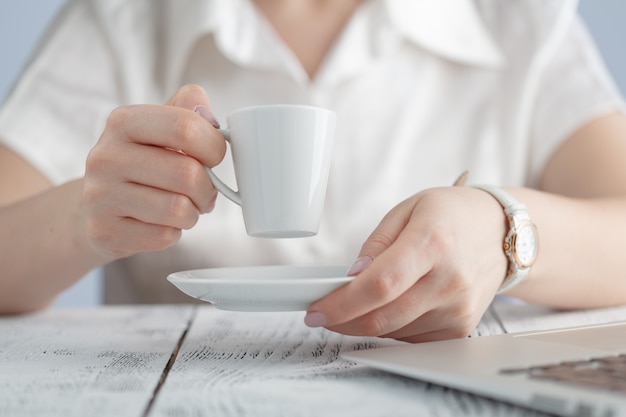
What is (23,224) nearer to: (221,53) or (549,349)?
(221,53)

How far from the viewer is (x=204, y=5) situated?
1311 mm

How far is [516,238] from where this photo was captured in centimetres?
73

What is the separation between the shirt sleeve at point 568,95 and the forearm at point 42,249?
31.2 inches

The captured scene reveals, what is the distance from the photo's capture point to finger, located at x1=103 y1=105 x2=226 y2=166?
0.65 meters

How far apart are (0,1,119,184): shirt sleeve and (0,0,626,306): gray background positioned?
61.0 inches

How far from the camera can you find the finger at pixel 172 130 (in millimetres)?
651

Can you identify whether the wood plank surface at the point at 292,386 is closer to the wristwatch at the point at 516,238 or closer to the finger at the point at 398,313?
the finger at the point at 398,313

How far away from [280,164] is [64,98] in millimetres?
799

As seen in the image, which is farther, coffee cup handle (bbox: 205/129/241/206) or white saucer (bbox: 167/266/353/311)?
coffee cup handle (bbox: 205/129/241/206)

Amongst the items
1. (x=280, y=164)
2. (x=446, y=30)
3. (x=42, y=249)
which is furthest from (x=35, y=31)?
(x=280, y=164)

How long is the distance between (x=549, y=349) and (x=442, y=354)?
3.2 inches

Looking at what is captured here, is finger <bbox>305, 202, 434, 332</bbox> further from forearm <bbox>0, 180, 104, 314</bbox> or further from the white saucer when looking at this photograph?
forearm <bbox>0, 180, 104, 314</bbox>

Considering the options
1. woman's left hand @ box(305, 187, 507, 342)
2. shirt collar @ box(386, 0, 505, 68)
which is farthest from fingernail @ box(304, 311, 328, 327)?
shirt collar @ box(386, 0, 505, 68)

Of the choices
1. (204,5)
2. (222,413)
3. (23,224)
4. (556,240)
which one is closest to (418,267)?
(222,413)
